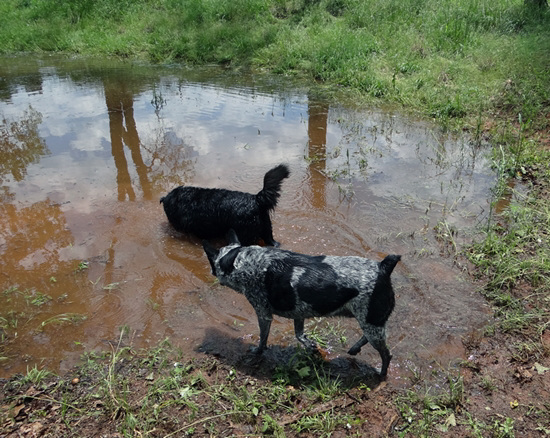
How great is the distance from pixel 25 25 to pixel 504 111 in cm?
1822

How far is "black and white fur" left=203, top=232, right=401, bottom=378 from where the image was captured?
3.64 meters

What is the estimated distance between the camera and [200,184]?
7.25 m

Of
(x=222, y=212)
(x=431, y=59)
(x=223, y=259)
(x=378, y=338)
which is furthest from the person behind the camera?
(x=431, y=59)

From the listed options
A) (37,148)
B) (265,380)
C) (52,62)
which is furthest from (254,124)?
(52,62)

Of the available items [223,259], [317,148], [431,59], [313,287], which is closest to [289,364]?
[313,287]

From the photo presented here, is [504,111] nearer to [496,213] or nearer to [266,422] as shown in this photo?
[496,213]

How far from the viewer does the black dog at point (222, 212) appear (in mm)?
5578

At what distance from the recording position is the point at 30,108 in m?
10.2

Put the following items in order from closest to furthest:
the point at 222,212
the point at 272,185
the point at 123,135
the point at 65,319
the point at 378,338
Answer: the point at 378,338 → the point at 65,319 → the point at 272,185 → the point at 222,212 → the point at 123,135

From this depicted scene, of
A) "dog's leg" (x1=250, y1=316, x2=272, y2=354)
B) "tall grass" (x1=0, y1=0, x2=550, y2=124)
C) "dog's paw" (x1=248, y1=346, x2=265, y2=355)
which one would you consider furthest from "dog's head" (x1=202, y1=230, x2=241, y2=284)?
"tall grass" (x1=0, y1=0, x2=550, y2=124)

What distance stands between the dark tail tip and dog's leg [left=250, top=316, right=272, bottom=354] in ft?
3.99

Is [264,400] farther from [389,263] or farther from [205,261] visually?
[205,261]

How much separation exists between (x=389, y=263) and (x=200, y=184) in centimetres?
439

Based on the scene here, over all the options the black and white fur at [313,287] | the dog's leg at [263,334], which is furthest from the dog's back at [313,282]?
the dog's leg at [263,334]
